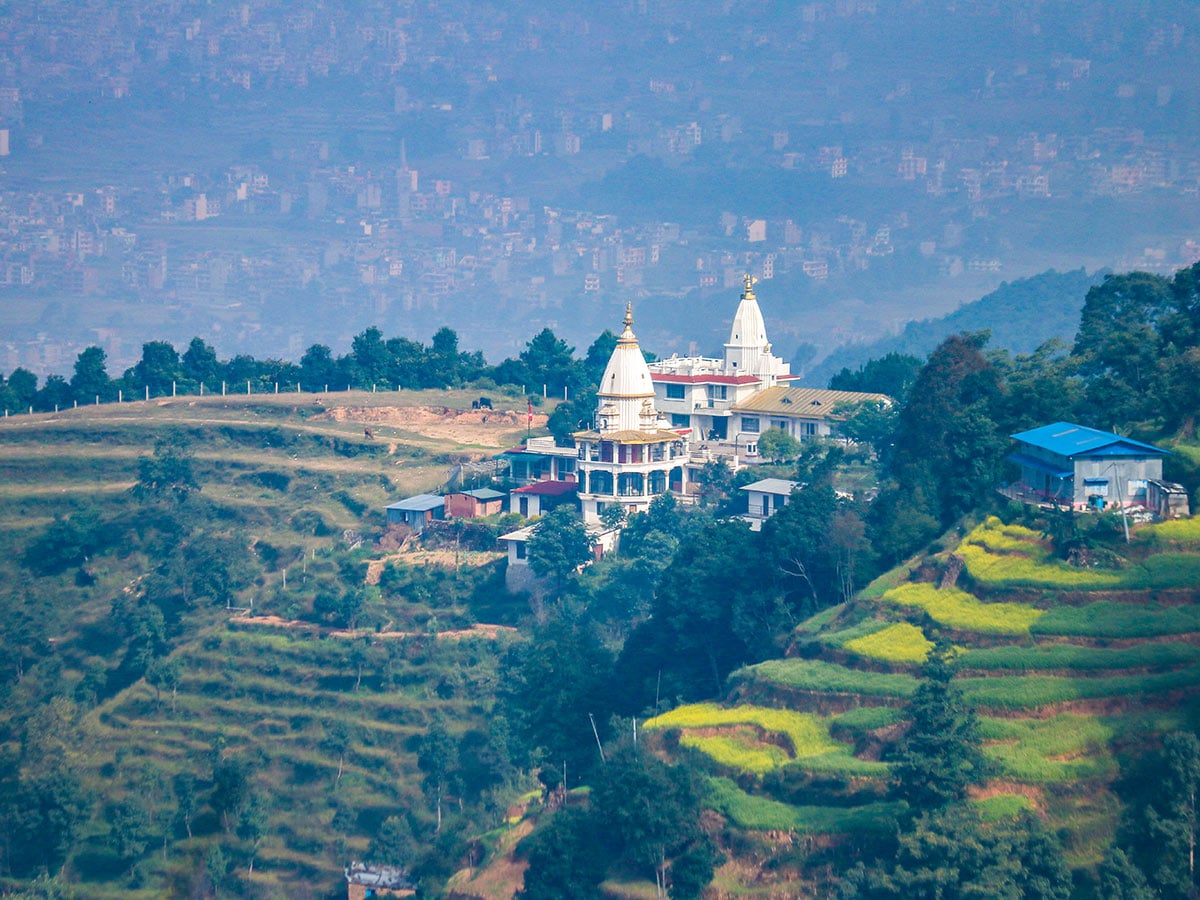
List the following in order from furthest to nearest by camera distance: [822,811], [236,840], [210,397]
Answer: [210,397]
[236,840]
[822,811]

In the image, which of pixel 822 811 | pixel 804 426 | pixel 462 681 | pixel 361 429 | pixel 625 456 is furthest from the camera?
pixel 361 429

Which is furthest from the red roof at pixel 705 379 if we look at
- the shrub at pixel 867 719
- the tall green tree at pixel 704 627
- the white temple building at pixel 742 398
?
the shrub at pixel 867 719

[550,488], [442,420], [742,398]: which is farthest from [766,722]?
[442,420]

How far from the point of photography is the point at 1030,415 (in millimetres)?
59781

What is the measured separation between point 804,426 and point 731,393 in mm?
4742

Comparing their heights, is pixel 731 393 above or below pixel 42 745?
above

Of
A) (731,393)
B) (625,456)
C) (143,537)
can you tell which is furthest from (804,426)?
(143,537)

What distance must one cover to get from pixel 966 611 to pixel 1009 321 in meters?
117

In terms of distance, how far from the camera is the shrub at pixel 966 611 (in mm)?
47594

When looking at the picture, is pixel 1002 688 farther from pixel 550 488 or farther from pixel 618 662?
pixel 550 488

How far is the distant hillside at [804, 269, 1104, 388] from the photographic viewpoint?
157 metres

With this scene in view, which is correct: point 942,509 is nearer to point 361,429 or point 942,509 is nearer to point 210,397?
point 361,429

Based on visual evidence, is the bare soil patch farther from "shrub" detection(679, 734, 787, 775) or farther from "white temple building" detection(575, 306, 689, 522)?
"shrub" detection(679, 734, 787, 775)

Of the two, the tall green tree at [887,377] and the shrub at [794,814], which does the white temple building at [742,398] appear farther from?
the shrub at [794,814]
